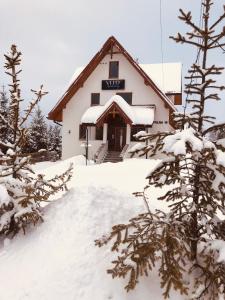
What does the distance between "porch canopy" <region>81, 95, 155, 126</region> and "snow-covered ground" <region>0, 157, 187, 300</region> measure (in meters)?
15.0

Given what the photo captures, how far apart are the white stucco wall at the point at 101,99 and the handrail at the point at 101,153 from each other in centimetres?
76

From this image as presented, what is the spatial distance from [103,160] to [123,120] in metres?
3.61

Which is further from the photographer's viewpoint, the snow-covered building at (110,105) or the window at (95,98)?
the window at (95,98)

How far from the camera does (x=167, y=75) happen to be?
94.0ft

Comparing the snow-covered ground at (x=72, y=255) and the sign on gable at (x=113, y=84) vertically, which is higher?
the sign on gable at (x=113, y=84)

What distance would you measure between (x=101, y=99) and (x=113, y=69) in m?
2.37

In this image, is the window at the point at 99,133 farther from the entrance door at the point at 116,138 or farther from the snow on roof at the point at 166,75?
the snow on roof at the point at 166,75

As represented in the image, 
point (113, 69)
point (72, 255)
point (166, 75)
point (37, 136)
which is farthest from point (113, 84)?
point (72, 255)

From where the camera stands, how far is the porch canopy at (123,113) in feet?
75.2

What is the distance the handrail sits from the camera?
75.4 ft

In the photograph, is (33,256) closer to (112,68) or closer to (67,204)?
(67,204)

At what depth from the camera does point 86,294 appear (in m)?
5.61

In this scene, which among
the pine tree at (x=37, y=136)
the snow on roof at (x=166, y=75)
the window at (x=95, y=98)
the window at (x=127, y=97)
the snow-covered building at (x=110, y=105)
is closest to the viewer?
the snow-covered building at (x=110, y=105)

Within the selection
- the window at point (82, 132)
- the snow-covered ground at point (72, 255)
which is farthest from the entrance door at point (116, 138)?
the snow-covered ground at point (72, 255)
